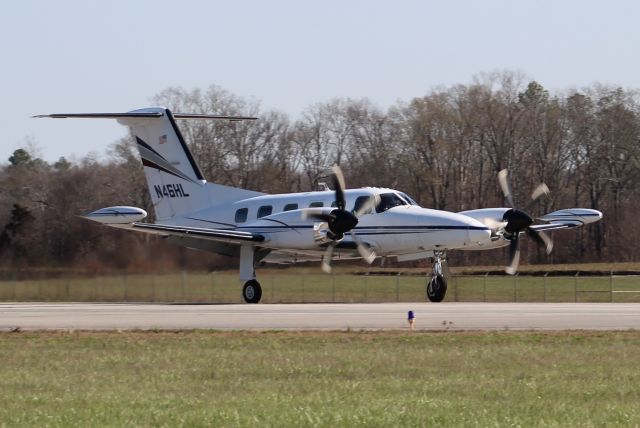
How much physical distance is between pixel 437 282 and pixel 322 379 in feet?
72.3

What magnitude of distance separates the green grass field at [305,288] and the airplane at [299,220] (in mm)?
1960

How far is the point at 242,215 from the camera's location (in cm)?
4247

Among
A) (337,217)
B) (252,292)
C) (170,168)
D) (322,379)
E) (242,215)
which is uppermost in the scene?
(170,168)

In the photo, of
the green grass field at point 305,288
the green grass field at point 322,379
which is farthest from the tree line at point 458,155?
the green grass field at point 322,379

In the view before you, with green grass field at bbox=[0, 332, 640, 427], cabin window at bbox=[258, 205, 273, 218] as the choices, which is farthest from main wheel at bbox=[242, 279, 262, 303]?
green grass field at bbox=[0, 332, 640, 427]

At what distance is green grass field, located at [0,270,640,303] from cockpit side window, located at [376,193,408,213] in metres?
7.03

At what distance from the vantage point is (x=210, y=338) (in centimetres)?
2469

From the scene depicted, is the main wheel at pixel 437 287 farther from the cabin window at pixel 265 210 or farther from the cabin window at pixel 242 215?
the cabin window at pixel 242 215

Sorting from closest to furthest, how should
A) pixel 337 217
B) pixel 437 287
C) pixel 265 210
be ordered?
pixel 337 217 → pixel 437 287 → pixel 265 210

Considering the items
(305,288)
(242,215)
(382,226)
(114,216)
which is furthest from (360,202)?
(305,288)

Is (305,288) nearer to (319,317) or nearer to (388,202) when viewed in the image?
(388,202)

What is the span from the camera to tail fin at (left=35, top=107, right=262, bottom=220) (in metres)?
43.9

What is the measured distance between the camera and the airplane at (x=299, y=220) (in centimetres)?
3784

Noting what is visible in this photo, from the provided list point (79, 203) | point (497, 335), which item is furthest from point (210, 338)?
point (79, 203)
